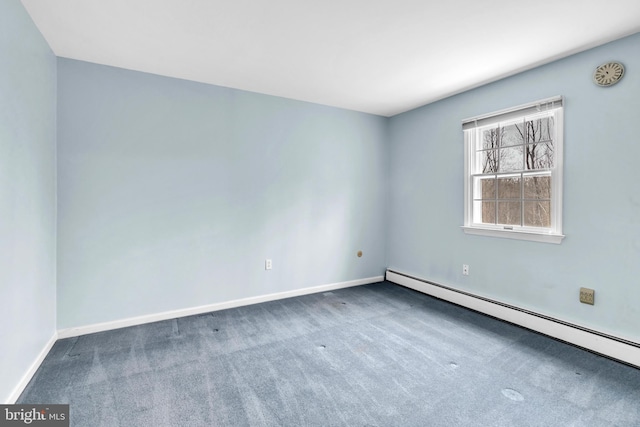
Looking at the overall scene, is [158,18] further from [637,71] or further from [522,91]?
[637,71]

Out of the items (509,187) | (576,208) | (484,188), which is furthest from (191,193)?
(576,208)

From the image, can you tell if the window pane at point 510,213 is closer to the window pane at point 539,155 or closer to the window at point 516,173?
the window at point 516,173

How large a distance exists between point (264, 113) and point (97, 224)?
2004mm

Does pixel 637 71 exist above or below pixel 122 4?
below

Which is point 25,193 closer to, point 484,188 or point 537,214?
point 484,188

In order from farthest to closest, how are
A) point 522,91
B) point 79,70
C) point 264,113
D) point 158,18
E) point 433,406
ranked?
point 264,113, point 522,91, point 79,70, point 158,18, point 433,406

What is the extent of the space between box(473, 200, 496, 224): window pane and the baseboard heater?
836mm

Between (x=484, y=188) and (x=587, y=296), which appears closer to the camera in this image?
(x=587, y=296)

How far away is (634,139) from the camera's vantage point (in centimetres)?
218

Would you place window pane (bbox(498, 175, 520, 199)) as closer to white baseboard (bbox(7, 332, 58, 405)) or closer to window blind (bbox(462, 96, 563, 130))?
window blind (bbox(462, 96, 563, 130))

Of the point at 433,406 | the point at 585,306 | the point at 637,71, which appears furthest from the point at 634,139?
the point at 433,406

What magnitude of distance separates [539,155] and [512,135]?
35 centimetres

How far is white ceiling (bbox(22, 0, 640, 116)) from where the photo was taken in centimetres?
190

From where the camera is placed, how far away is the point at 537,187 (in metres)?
2.83
